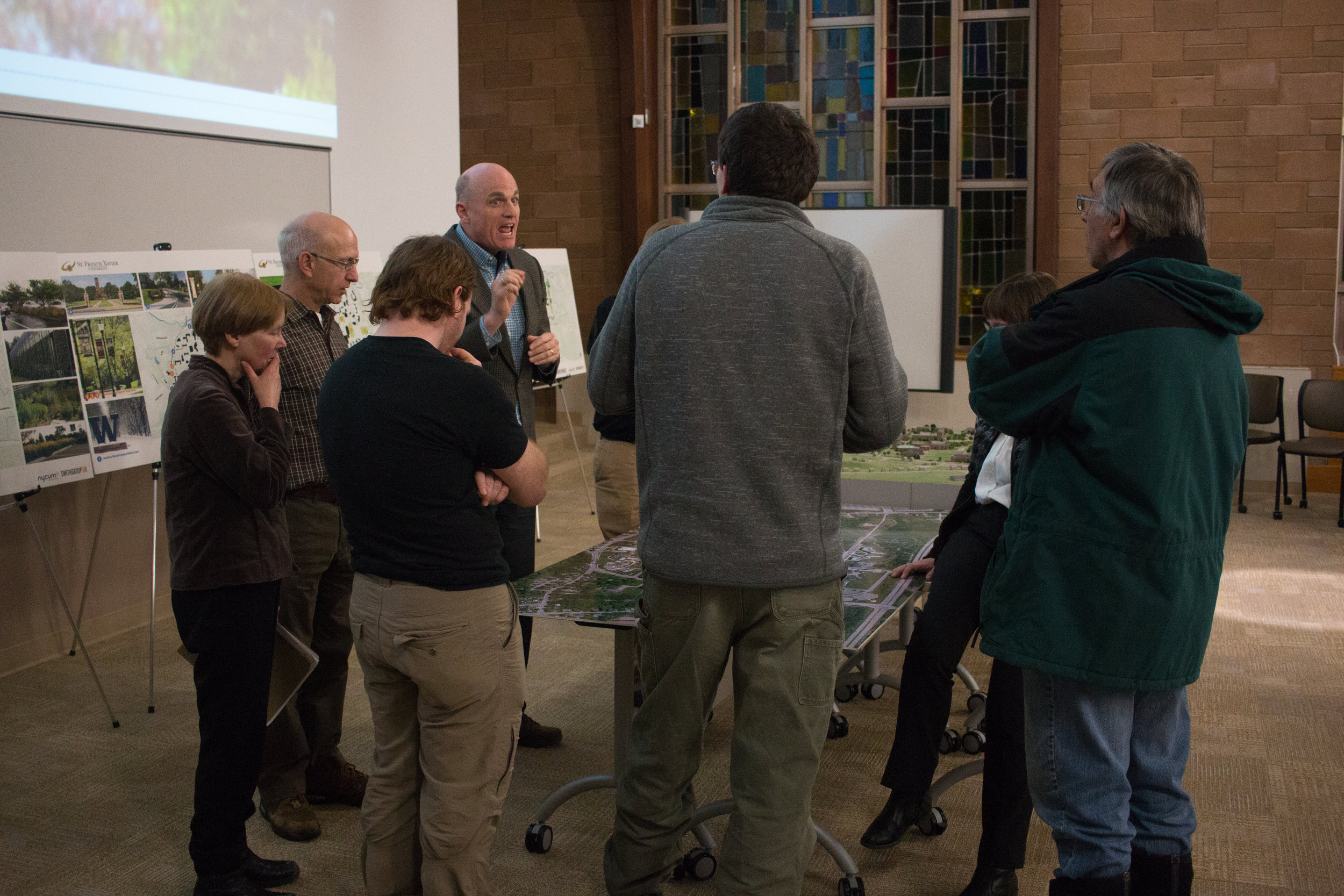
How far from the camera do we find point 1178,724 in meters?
1.98

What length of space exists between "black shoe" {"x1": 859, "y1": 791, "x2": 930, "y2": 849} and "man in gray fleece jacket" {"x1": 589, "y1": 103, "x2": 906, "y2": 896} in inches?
28.7

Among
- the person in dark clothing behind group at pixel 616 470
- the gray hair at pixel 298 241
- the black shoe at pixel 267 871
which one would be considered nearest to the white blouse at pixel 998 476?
the person in dark clothing behind group at pixel 616 470

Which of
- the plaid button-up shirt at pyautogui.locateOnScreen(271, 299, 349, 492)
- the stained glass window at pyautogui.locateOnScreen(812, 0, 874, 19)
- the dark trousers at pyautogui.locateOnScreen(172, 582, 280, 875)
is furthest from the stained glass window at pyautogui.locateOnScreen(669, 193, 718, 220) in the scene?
the dark trousers at pyautogui.locateOnScreen(172, 582, 280, 875)

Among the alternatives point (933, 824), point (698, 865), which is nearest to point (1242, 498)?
point (933, 824)

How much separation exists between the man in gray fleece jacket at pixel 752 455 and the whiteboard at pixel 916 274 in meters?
3.90

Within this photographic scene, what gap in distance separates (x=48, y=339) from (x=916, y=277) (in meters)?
4.04

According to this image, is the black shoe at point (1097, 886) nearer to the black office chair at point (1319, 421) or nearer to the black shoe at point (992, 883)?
the black shoe at point (992, 883)

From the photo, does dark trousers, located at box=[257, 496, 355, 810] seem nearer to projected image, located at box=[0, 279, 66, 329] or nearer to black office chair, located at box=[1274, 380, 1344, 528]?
projected image, located at box=[0, 279, 66, 329]

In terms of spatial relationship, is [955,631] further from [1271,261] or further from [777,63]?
[777,63]

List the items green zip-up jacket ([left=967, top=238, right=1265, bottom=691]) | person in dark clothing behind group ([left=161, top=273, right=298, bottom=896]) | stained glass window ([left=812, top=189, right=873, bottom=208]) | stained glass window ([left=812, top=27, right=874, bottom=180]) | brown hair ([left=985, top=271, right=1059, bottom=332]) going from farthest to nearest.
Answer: stained glass window ([left=812, top=189, right=873, bottom=208])
stained glass window ([left=812, top=27, right=874, bottom=180])
brown hair ([left=985, top=271, right=1059, bottom=332])
person in dark clothing behind group ([left=161, top=273, right=298, bottom=896])
green zip-up jacket ([left=967, top=238, right=1265, bottom=691])

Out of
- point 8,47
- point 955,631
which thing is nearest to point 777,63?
point 8,47

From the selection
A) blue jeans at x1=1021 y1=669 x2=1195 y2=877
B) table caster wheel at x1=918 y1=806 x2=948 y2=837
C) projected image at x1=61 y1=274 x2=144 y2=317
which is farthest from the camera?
projected image at x1=61 y1=274 x2=144 y2=317

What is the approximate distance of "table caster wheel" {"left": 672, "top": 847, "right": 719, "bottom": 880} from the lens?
263cm

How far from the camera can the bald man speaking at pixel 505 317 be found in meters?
2.98
